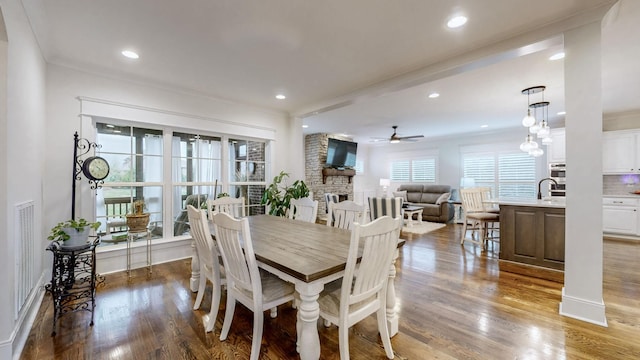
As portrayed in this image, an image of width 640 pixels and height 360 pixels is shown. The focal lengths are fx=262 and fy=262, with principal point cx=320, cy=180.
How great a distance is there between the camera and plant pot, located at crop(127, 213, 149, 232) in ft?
10.6

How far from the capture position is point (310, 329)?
5.13 feet

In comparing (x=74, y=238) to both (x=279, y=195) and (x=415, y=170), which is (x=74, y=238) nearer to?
(x=279, y=195)

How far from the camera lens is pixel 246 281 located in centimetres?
178

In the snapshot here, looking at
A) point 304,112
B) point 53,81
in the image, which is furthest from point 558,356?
point 53,81

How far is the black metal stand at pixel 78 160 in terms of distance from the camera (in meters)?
2.96

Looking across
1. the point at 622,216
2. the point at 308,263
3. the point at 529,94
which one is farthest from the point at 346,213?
the point at 622,216

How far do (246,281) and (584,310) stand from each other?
2758 millimetres

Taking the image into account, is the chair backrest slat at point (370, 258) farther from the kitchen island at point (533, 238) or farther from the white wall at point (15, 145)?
the kitchen island at point (533, 238)

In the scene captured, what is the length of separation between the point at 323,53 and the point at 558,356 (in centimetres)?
320

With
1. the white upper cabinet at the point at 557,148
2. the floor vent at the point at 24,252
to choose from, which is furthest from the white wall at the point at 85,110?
the white upper cabinet at the point at 557,148

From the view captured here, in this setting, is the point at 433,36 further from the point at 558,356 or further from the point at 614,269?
the point at 614,269

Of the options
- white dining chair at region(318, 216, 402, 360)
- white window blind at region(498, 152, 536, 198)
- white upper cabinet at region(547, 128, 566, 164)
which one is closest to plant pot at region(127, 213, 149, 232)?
white dining chair at region(318, 216, 402, 360)

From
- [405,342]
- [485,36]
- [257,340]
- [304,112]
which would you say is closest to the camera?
[257,340]

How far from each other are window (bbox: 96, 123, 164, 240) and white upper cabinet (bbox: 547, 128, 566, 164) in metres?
7.88
